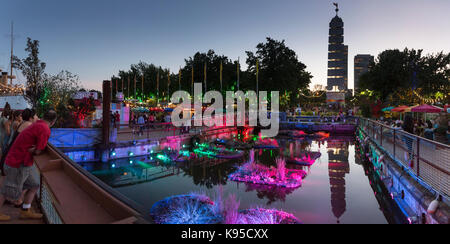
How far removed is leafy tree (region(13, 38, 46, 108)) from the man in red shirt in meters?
25.1

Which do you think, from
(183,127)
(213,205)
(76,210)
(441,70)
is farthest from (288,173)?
(441,70)

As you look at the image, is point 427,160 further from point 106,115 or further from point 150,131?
point 150,131

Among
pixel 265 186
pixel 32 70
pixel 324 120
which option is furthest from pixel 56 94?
pixel 324 120

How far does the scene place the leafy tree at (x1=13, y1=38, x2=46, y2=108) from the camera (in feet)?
84.0

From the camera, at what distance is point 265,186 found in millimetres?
14680

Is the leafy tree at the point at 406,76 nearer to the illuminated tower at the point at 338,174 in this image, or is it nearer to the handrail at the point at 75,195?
the illuminated tower at the point at 338,174

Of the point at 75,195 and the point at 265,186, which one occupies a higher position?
the point at 75,195

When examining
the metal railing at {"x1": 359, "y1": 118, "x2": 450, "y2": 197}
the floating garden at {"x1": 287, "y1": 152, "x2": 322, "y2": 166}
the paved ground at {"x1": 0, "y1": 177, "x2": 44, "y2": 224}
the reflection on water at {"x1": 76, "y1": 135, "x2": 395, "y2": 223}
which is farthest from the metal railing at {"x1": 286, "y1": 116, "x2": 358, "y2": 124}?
the paved ground at {"x1": 0, "y1": 177, "x2": 44, "y2": 224}

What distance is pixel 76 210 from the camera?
12.3ft

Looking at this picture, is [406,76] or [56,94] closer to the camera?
[56,94]

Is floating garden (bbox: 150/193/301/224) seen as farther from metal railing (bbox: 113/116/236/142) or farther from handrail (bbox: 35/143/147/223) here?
metal railing (bbox: 113/116/236/142)

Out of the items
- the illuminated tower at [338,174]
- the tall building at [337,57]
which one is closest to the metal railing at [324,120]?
the illuminated tower at [338,174]

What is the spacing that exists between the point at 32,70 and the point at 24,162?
2797 cm
